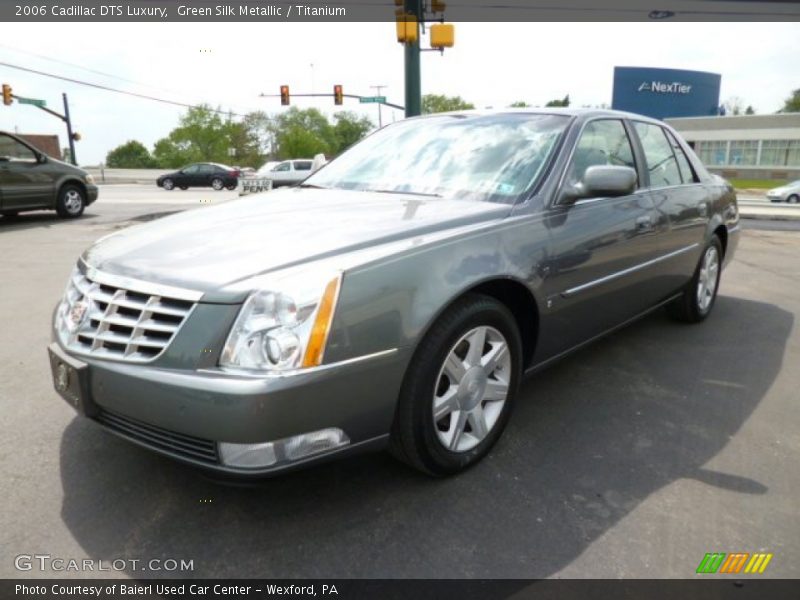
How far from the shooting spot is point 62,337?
2348 millimetres

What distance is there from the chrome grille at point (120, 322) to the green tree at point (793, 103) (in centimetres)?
9815

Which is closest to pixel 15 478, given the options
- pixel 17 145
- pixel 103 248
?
pixel 103 248

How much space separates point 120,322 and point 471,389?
138cm

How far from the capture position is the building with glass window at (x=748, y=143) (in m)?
49.2

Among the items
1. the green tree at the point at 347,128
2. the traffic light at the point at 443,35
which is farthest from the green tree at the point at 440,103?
the traffic light at the point at 443,35

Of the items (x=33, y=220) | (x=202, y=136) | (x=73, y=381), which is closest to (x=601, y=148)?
(x=73, y=381)

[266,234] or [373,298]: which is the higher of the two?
[266,234]

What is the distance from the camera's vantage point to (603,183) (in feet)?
9.66

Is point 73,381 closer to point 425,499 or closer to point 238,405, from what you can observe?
point 238,405

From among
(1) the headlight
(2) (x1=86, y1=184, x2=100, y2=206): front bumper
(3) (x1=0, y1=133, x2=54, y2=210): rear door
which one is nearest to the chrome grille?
(1) the headlight

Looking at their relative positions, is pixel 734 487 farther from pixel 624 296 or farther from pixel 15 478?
pixel 15 478

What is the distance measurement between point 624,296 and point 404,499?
1.87 m

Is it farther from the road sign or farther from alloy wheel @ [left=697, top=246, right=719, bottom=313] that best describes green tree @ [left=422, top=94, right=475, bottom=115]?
alloy wheel @ [left=697, top=246, right=719, bottom=313]

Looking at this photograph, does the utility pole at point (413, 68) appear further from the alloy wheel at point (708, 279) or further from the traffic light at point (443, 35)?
the alloy wheel at point (708, 279)
